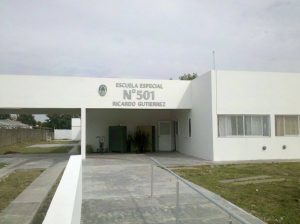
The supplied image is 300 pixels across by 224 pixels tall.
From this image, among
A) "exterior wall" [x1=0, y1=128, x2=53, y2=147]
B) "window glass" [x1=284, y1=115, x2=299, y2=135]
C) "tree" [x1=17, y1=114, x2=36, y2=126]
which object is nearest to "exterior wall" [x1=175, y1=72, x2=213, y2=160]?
"window glass" [x1=284, y1=115, x2=299, y2=135]

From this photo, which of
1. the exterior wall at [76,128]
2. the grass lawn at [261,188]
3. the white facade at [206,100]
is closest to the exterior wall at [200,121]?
the white facade at [206,100]

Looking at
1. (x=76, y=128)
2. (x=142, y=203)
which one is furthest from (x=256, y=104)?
(x=76, y=128)

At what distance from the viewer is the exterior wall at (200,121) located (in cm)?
2111

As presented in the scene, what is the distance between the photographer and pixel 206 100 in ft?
70.9

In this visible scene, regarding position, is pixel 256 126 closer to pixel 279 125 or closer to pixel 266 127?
pixel 266 127

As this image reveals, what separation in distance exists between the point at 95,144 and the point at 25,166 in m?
9.45

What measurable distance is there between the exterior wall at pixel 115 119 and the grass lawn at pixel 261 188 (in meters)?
11.9

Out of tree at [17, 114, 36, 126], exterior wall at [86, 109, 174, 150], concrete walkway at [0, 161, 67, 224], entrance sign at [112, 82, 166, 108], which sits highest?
tree at [17, 114, 36, 126]

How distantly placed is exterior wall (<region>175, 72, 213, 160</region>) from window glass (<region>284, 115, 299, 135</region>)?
4.56m

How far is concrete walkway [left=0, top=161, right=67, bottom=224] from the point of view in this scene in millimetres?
8413

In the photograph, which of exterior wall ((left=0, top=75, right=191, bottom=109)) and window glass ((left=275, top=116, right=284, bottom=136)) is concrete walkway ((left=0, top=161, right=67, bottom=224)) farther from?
window glass ((left=275, top=116, right=284, bottom=136))

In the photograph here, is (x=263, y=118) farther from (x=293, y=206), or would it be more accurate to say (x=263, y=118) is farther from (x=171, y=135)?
(x=293, y=206)

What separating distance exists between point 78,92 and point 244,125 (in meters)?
9.31

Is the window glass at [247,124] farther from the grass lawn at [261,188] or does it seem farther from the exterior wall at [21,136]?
the exterior wall at [21,136]
